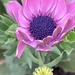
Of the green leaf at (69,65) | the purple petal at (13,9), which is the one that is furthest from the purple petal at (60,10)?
the green leaf at (69,65)

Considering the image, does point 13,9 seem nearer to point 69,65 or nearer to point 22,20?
point 22,20

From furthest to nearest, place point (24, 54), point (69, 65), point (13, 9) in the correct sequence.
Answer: point (69, 65), point (24, 54), point (13, 9)

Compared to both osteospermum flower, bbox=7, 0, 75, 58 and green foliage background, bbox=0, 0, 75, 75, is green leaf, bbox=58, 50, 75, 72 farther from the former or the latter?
osteospermum flower, bbox=7, 0, 75, 58

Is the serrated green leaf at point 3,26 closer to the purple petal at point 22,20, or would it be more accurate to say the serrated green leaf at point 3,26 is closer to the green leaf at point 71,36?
the purple petal at point 22,20

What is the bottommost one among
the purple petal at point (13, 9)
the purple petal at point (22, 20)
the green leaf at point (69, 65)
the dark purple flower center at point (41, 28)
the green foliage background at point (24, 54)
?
the green leaf at point (69, 65)

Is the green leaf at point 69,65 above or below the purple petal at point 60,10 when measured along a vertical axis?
below

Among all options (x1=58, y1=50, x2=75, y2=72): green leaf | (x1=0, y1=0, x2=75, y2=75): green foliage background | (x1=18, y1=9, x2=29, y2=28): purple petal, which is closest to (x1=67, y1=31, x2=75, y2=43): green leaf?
(x1=0, y1=0, x2=75, y2=75): green foliage background

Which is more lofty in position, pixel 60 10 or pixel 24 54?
pixel 60 10

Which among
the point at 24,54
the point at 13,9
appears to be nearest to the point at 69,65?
the point at 24,54

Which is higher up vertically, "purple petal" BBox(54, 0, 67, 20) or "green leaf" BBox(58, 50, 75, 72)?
"purple petal" BBox(54, 0, 67, 20)
